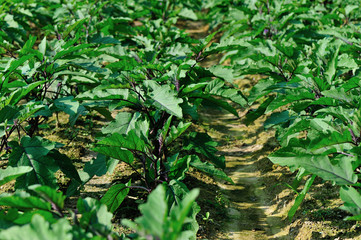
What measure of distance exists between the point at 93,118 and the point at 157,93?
1.87m

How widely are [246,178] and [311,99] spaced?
4.34 ft

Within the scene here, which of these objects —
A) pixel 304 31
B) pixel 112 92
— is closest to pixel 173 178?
pixel 112 92

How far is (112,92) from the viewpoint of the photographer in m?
3.18

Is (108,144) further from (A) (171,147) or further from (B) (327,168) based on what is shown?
(A) (171,147)

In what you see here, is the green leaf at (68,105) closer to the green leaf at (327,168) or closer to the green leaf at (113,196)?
the green leaf at (113,196)

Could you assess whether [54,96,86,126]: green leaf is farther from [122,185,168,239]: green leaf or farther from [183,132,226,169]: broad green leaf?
[122,185,168,239]: green leaf

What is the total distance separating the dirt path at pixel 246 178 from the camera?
11.0ft

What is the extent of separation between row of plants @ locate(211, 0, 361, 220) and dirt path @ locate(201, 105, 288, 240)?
416 millimetres

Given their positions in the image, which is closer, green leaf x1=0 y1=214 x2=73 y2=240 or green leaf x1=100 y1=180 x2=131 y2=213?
green leaf x1=0 y1=214 x2=73 y2=240

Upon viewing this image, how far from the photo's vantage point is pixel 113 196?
109 inches

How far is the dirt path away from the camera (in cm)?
337

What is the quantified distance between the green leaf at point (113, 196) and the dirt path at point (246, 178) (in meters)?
1.00

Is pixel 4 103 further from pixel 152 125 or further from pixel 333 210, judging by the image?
pixel 333 210

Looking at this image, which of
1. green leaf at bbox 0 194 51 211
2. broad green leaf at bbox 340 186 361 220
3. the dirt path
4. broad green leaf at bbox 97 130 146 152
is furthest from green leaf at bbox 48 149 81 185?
broad green leaf at bbox 340 186 361 220
